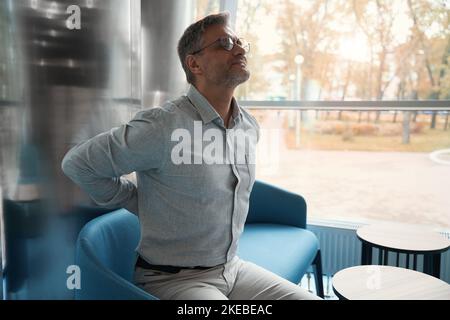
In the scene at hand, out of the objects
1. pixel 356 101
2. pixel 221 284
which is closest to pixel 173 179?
pixel 221 284

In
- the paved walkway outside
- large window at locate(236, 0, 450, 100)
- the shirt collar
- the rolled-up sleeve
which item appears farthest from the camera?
the paved walkway outside

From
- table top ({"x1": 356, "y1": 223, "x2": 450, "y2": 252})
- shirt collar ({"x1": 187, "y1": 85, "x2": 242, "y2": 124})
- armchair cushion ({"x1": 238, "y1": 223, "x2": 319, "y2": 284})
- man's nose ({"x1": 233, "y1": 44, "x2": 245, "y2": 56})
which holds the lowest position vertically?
armchair cushion ({"x1": 238, "y1": 223, "x2": 319, "y2": 284})

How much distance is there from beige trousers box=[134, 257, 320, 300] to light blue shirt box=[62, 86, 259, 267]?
4 cm

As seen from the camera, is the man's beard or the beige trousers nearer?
the beige trousers

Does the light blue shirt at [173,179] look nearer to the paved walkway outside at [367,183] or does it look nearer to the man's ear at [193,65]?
the man's ear at [193,65]

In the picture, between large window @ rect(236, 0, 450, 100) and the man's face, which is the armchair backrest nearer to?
large window @ rect(236, 0, 450, 100)

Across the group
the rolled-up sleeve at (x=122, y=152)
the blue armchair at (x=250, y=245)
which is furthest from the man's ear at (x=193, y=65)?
the blue armchair at (x=250, y=245)

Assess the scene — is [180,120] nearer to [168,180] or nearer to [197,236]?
[168,180]

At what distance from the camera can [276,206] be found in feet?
8.84

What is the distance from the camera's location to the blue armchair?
4.51 feet

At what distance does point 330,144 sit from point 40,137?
2.35 meters

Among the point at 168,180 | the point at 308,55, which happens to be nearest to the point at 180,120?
the point at 168,180

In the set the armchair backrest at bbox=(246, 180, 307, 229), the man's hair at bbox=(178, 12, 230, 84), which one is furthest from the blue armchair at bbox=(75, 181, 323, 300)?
the man's hair at bbox=(178, 12, 230, 84)

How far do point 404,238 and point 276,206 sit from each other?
0.77 meters
